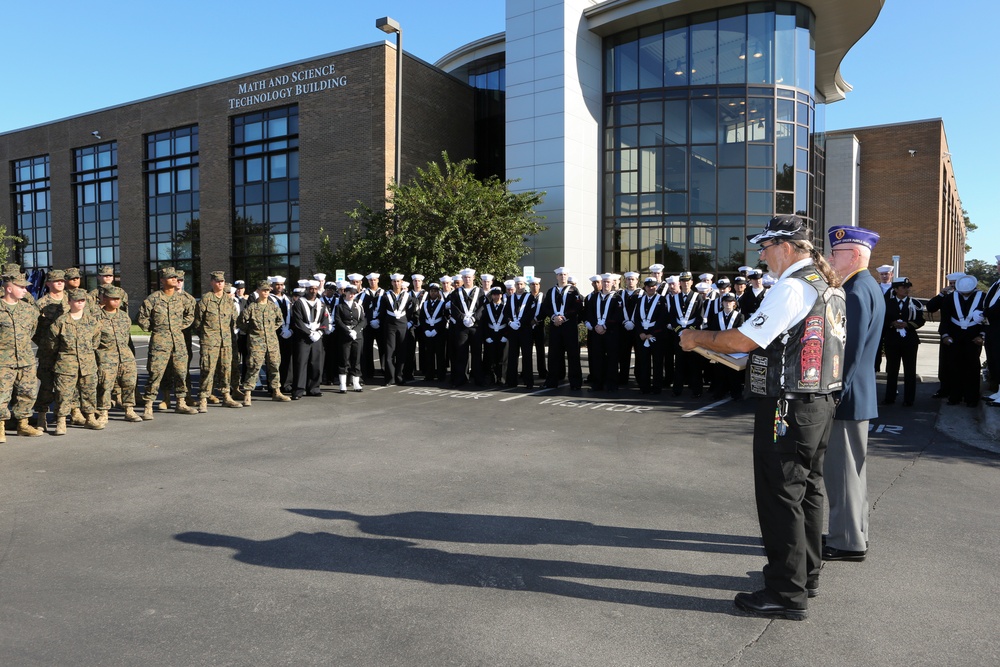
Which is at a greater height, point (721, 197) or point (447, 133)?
point (447, 133)

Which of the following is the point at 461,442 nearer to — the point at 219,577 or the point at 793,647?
the point at 219,577

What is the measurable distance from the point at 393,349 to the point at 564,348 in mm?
3309

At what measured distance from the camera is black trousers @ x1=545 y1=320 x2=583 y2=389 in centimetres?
1305

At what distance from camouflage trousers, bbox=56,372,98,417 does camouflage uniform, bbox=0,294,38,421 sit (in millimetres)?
285

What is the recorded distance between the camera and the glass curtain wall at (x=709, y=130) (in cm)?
2625

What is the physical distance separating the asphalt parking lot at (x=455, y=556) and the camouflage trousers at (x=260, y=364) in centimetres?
282

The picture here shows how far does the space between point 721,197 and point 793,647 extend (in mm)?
25375

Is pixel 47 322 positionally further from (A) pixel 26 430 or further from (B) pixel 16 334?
(A) pixel 26 430

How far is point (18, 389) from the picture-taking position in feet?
27.3

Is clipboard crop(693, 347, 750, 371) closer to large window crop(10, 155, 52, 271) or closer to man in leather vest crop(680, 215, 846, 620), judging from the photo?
man in leather vest crop(680, 215, 846, 620)

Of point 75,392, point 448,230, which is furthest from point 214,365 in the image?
point 448,230

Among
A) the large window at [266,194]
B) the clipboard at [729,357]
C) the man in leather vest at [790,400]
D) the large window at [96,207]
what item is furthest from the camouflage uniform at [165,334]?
the large window at [96,207]

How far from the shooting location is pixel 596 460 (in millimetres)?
7242

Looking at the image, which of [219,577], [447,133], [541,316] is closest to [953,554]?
[219,577]
